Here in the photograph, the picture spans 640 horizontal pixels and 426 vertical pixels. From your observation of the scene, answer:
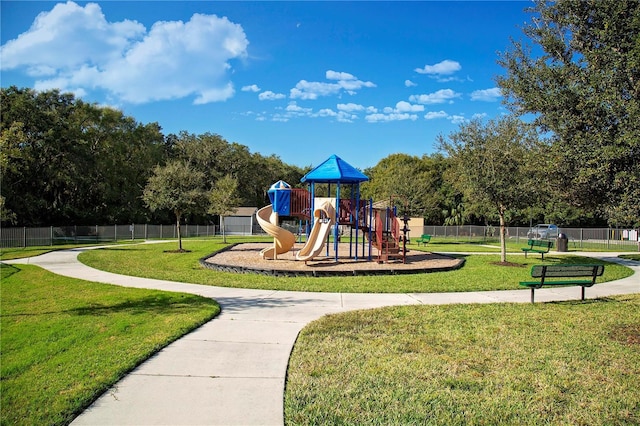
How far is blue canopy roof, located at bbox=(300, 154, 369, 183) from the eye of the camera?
18.5 metres

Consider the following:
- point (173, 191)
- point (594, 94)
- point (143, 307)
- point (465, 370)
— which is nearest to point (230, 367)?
point (465, 370)

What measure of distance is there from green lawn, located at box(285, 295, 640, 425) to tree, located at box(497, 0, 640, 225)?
2.75 metres

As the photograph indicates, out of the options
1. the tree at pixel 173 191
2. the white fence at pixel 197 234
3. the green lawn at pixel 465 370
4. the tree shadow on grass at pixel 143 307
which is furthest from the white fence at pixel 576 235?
the tree shadow on grass at pixel 143 307

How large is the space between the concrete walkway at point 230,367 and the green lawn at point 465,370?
33 centimetres

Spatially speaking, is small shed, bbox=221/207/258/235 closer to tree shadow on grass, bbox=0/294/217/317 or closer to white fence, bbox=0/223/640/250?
white fence, bbox=0/223/640/250

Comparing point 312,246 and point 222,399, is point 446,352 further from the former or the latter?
point 312,246

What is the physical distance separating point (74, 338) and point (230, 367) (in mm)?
2772

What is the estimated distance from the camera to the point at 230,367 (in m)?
5.63

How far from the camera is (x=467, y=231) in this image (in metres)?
49.2

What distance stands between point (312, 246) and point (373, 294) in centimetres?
576

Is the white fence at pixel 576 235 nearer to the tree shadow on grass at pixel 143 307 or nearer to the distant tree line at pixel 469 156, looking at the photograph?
the distant tree line at pixel 469 156

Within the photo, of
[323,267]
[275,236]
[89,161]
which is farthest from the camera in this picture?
[89,161]

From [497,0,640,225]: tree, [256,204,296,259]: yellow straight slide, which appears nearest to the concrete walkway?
[497,0,640,225]: tree

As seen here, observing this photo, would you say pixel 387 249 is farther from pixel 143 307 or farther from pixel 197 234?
pixel 197 234
